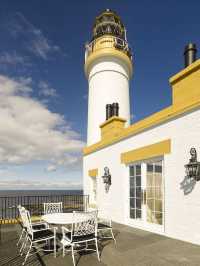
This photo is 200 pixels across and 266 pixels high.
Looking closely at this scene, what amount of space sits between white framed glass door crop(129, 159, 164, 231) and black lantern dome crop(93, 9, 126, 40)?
10865 mm

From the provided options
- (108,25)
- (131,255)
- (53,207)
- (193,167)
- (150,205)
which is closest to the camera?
(131,255)

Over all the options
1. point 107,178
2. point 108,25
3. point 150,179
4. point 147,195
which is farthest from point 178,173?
point 108,25

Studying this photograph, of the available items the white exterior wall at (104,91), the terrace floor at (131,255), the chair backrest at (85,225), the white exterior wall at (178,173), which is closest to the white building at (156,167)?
the white exterior wall at (178,173)

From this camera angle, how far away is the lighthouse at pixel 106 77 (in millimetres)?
13484

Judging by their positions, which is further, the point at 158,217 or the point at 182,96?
the point at 158,217

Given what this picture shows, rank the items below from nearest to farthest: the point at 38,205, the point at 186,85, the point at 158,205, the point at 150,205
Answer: the point at 186,85 → the point at 158,205 → the point at 150,205 → the point at 38,205

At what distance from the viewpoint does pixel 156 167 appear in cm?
701

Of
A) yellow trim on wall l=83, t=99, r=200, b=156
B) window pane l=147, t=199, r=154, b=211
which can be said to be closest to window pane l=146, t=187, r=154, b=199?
window pane l=147, t=199, r=154, b=211

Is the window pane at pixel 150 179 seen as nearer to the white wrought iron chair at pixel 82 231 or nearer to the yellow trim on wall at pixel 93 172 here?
the white wrought iron chair at pixel 82 231

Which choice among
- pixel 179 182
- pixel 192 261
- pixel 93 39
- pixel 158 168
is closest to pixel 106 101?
pixel 93 39

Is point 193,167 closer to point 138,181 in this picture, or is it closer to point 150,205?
point 150,205

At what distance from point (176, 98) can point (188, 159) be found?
5.47 feet

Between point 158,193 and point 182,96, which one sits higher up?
point 182,96

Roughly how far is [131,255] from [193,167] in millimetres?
2298
